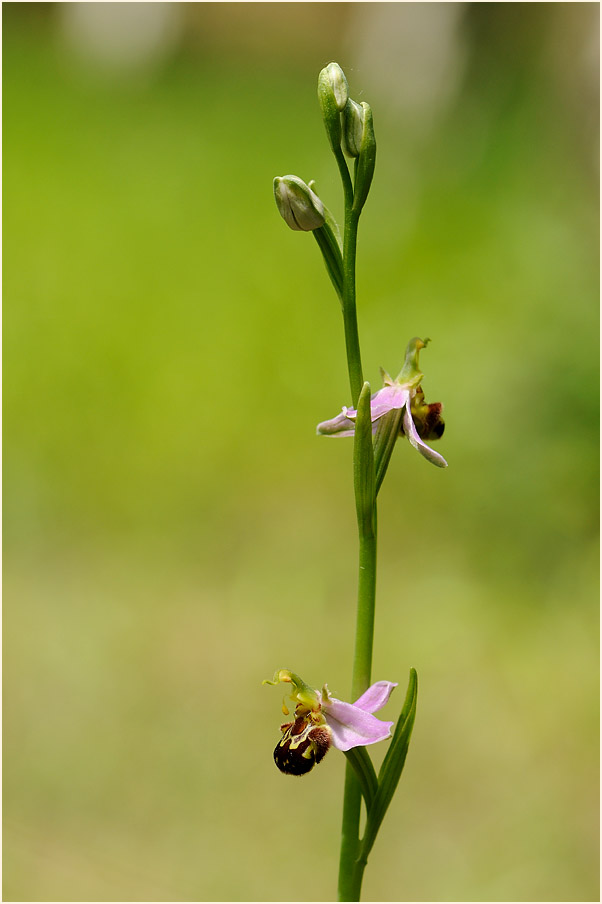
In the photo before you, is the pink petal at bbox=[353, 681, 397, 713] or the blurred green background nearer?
Answer: the pink petal at bbox=[353, 681, 397, 713]

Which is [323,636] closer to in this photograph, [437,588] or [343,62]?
[437,588]

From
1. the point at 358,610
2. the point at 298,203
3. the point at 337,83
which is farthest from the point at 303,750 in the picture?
the point at 337,83

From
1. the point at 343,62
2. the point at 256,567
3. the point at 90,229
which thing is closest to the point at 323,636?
the point at 256,567

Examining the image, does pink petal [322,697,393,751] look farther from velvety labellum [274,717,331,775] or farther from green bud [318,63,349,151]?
green bud [318,63,349,151]

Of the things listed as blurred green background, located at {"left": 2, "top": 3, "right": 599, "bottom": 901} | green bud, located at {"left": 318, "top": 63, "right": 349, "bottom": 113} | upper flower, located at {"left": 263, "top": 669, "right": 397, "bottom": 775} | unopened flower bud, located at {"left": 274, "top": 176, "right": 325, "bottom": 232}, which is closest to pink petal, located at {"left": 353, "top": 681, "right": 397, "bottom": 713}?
upper flower, located at {"left": 263, "top": 669, "right": 397, "bottom": 775}

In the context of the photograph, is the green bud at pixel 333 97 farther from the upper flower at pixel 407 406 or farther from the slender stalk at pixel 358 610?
the upper flower at pixel 407 406

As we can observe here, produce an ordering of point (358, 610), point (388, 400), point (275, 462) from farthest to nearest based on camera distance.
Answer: point (275, 462)
point (388, 400)
point (358, 610)

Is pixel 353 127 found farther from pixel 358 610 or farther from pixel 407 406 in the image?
pixel 358 610

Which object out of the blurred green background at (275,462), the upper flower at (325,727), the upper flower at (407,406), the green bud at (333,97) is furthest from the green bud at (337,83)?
the blurred green background at (275,462)
